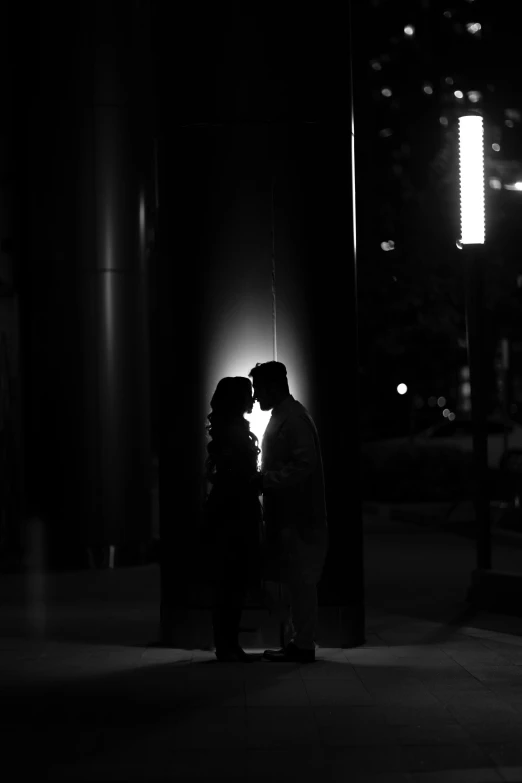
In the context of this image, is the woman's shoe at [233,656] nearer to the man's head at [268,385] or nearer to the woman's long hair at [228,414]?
the woman's long hair at [228,414]

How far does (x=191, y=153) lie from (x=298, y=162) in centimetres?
76

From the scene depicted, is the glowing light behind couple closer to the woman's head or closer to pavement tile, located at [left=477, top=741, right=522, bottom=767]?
the woman's head

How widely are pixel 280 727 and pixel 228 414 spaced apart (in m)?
2.56

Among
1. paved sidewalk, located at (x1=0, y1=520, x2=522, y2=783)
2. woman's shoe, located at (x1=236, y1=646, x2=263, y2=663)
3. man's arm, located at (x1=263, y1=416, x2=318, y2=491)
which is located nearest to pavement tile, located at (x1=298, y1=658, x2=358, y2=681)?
paved sidewalk, located at (x1=0, y1=520, x2=522, y2=783)

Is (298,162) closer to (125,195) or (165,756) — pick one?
(165,756)

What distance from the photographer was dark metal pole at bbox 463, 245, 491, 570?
12961 mm

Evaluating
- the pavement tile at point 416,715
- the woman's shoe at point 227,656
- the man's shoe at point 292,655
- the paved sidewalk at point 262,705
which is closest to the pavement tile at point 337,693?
the paved sidewalk at point 262,705

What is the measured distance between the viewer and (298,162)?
10.5m

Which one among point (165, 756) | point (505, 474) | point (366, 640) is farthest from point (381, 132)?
point (165, 756)

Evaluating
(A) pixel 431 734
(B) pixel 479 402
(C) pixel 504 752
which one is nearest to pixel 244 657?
(A) pixel 431 734

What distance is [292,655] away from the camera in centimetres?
958

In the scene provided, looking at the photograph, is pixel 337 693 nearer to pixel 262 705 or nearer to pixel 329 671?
pixel 262 705

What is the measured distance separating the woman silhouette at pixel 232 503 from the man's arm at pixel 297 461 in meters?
0.18

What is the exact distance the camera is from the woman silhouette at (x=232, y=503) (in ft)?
31.3
